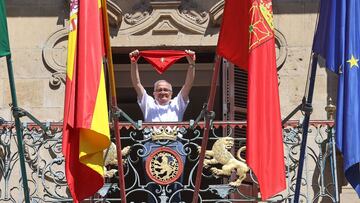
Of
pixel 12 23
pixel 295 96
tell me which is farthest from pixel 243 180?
pixel 12 23

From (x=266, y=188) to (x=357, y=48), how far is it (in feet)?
5.79

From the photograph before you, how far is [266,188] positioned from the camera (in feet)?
42.6

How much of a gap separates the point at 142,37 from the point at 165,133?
221 centimetres

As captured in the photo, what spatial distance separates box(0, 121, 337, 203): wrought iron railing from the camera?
1469 cm

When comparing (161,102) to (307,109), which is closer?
(307,109)

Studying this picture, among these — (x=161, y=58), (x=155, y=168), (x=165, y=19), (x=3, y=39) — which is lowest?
(x=155, y=168)

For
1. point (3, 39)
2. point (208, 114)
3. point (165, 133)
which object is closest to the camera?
point (3, 39)

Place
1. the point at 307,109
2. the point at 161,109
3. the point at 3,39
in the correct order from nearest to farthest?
1. the point at 3,39
2. the point at 307,109
3. the point at 161,109

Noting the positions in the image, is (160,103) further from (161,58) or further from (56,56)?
(56,56)

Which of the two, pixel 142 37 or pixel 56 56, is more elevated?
pixel 142 37

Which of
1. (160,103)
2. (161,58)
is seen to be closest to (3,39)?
(160,103)

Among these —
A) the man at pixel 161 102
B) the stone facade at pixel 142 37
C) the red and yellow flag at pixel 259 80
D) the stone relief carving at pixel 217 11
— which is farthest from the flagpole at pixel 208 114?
the stone relief carving at pixel 217 11

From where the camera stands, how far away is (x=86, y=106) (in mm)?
12906

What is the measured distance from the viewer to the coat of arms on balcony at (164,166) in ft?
47.9
